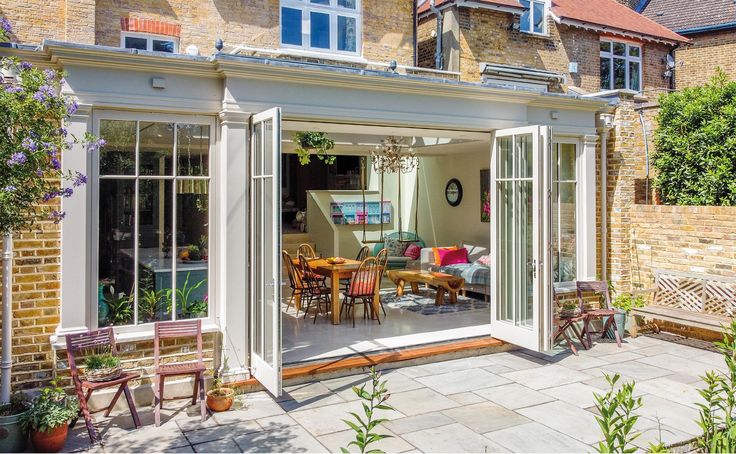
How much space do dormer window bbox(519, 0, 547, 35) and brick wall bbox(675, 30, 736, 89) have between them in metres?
5.87

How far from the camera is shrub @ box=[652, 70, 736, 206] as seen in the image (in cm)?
921

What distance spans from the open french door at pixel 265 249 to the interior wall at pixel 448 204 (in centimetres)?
715

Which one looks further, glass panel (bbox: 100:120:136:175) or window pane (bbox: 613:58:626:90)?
window pane (bbox: 613:58:626:90)

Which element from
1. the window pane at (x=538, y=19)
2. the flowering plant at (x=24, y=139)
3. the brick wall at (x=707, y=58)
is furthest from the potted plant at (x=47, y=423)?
the brick wall at (x=707, y=58)

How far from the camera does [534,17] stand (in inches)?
552

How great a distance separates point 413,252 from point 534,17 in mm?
6159

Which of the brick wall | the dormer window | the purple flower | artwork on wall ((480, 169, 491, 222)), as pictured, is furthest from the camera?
the brick wall

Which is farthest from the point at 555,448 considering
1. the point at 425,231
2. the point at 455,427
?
the point at 425,231

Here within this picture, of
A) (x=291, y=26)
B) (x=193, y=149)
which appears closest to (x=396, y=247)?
(x=291, y=26)

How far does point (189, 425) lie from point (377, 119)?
3.82 m

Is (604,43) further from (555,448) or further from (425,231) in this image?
(555,448)

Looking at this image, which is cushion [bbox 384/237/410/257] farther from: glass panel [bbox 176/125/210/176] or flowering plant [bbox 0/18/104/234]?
flowering plant [bbox 0/18/104/234]

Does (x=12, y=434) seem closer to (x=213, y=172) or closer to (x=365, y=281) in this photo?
(x=213, y=172)

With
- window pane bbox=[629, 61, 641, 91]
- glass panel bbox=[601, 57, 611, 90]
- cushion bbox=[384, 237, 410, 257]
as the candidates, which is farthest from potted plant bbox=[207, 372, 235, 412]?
window pane bbox=[629, 61, 641, 91]
